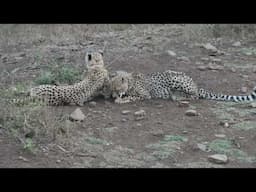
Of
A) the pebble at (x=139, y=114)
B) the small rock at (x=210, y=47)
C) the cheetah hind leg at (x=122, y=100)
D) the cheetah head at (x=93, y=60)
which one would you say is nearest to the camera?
the pebble at (x=139, y=114)

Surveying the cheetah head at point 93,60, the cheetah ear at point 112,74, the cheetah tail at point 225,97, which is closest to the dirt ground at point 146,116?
the cheetah tail at point 225,97

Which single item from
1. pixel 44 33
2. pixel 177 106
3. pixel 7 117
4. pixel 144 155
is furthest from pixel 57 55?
pixel 144 155

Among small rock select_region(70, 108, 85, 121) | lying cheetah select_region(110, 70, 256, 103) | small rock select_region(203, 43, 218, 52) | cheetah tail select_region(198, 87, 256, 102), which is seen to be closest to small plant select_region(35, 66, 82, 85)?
lying cheetah select_region(110, 70, 256, 103)

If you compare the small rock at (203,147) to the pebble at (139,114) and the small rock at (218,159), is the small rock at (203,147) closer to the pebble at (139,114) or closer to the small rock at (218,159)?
the small rock at (218,159)

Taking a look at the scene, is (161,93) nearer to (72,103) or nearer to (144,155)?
(72,103)

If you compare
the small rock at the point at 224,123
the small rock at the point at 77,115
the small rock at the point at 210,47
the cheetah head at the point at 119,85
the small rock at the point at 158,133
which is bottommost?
the small rock at the point at 158,133

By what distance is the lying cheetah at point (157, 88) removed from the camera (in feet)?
24.7

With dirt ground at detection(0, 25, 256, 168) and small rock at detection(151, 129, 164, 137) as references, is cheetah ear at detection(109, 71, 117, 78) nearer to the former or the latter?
dirt ground at detection(0, 25, 256, 168)

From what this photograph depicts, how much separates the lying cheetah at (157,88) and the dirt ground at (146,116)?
0.53 feet

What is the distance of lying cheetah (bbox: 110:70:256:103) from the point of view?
7520 mm

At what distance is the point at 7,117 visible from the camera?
19.4 feet

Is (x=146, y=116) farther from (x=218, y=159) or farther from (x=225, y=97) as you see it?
(x=218, y=159)

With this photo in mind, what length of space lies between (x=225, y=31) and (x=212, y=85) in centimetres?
290

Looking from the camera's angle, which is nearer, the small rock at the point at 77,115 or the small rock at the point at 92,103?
the small rock at the point at 77,115
